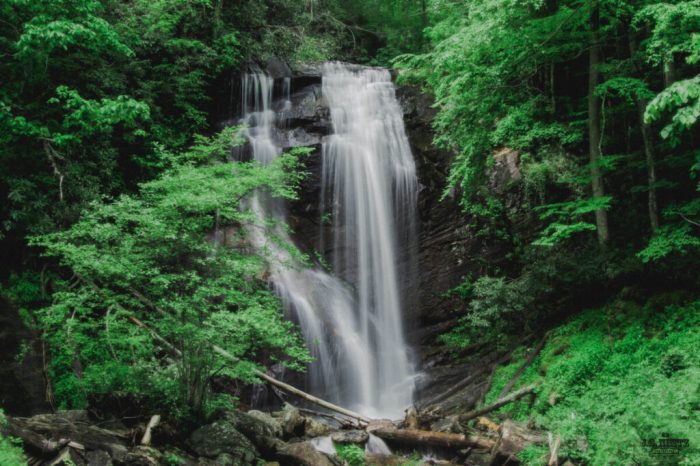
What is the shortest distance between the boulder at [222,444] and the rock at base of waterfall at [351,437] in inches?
80.1

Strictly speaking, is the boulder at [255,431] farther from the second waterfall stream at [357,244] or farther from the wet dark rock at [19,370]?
the second waterfall stream at [357,244]

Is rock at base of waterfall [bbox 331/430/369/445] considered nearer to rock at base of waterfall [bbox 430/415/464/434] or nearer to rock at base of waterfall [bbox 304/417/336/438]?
rock at base of waterfall [bbox 304/417/336/438]

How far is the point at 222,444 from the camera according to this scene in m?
6.79

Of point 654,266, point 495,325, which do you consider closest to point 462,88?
point 654,266

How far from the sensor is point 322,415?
10398 mm

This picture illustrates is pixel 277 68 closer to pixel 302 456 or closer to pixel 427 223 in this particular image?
pixel 427 223

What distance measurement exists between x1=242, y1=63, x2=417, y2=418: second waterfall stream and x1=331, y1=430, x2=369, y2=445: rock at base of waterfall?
2.64 meters

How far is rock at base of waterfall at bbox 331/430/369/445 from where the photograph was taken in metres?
8.72

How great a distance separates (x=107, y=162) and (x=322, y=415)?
798 centimetres

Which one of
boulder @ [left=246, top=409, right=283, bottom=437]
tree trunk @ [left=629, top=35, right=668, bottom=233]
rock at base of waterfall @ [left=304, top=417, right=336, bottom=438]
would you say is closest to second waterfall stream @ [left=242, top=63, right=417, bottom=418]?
rock at base of waterfall @ [left=304, top=417, right=336, bottom=438]

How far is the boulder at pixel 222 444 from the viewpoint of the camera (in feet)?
21.8

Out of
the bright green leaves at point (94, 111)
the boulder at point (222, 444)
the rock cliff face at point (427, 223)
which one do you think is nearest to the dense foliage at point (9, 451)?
the boulder at point (222, 444)

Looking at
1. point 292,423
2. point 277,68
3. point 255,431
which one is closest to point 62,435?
point 255,431

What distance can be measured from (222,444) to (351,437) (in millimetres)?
2852
